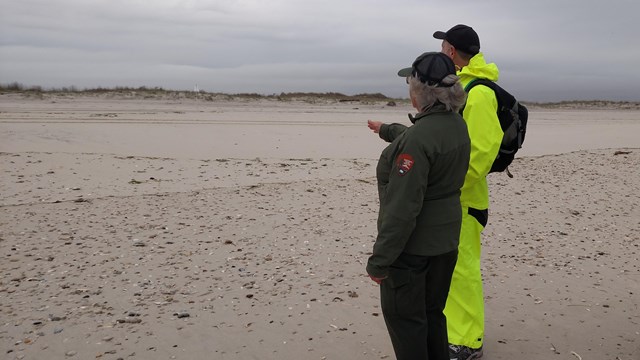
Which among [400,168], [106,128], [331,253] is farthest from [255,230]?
[106,128]

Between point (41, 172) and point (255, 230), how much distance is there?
4272mm

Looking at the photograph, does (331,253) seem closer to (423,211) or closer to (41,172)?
(423,211)

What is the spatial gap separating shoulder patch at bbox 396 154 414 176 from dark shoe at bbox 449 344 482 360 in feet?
5.19

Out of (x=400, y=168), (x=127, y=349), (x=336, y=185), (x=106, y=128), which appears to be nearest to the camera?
(x=400, y=168)

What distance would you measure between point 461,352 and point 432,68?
6.23 ft

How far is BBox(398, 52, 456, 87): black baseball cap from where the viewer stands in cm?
258

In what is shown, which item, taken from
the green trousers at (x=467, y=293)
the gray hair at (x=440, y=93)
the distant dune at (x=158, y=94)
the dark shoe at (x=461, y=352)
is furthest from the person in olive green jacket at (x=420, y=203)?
the distant dune at (x=158, y=94)

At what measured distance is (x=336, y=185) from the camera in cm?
864

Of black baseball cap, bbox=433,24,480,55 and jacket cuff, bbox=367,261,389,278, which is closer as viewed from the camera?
jacket cuff, bbox=367,261,389,278

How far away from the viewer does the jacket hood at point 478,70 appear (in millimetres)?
3346

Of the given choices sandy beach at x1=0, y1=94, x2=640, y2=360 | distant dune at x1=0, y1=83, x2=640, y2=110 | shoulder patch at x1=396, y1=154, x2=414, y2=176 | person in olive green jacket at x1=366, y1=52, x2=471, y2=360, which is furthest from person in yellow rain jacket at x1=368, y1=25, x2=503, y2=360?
distant dune at x1=0, y1=83, x2=640, y2=110

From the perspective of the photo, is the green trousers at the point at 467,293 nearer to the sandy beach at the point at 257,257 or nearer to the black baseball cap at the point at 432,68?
the sandy beach at the point at 257,257

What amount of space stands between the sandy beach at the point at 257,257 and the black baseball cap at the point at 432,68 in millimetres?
1976

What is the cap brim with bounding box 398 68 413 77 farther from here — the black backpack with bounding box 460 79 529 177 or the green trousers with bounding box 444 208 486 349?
the green trousers with bounding box 444 208 486 349
